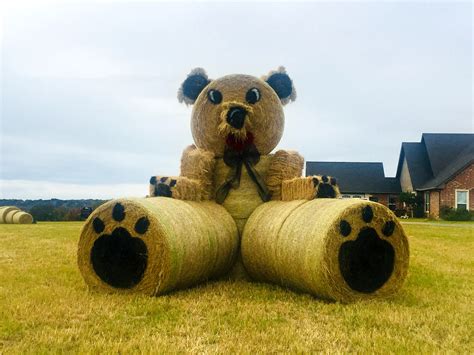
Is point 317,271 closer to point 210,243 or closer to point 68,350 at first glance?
point 210,243

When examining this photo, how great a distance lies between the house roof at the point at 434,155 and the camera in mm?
33719

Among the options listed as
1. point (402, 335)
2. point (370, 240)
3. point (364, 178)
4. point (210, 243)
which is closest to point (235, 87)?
point (210, 243)

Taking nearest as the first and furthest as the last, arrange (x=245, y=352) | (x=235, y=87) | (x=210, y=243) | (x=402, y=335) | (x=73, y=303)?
(x=245, y=352), (x=402, y=335), (x=73, y=303), (x=210, y=243), (x=235, y=87)

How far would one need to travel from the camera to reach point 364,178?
39.2 metres

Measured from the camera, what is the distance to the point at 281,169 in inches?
276

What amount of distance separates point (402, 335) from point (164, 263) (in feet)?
7.52

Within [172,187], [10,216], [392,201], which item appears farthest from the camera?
[392,201]

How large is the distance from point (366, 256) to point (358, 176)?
115 feet

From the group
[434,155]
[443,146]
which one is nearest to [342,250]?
[434,155]

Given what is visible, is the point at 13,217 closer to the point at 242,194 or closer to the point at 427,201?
the point at 242,194

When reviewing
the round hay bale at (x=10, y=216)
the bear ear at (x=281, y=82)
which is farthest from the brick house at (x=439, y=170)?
the bear ear at (x=281, y=82)

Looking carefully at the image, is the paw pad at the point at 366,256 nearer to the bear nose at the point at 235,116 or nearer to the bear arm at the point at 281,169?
the bear arm at the point at 281,169

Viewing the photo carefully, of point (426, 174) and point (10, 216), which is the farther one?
point (426, 174)

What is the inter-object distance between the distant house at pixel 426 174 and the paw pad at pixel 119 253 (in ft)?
93.0
